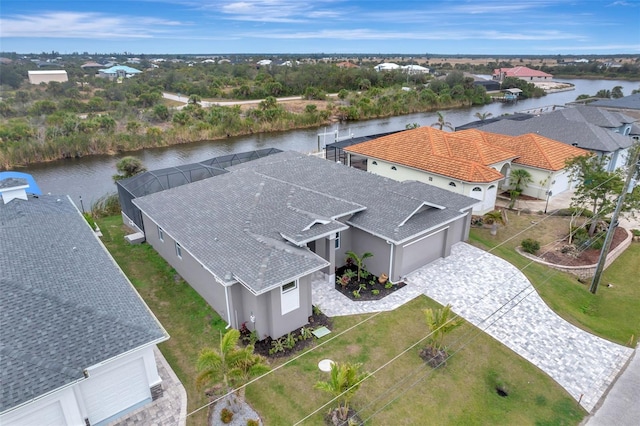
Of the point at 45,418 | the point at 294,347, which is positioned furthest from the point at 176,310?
the point at 45,418

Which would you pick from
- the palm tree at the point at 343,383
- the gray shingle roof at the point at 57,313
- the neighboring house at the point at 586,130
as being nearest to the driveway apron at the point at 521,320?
the palm tree at the point at 343,383

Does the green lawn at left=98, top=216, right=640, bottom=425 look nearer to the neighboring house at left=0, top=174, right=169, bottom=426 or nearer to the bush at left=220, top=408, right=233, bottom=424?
the bush at left=220, top=408, right=233, bottom=424

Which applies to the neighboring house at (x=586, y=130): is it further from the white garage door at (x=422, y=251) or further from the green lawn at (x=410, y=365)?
the white garage door at (x=422, y=251)

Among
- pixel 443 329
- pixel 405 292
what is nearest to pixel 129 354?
pixel 443 329

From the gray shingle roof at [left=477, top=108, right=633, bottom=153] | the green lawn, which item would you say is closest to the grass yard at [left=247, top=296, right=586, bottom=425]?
the green lawn

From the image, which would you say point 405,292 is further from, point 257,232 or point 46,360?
point 46,360

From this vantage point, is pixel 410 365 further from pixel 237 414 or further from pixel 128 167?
pixel 128 167
